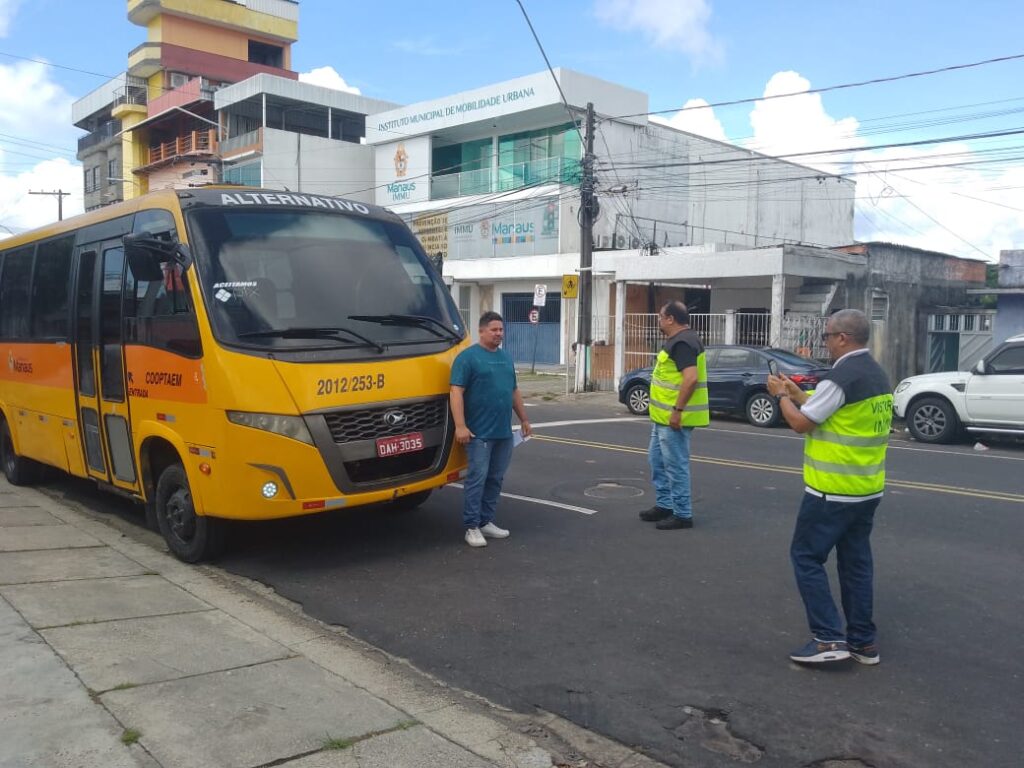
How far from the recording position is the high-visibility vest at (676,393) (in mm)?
7234

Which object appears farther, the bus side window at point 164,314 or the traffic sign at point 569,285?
the traffic sign at point 569,285

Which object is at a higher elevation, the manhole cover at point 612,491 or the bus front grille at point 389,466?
the bus front grille at point 389,466

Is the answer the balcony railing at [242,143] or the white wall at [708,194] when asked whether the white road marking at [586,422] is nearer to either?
the white wall at [708,194]

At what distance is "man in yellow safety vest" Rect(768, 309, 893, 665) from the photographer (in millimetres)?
4441

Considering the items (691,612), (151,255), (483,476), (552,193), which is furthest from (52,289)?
(552,193)

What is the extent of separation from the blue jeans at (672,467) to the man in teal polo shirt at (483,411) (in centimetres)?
134

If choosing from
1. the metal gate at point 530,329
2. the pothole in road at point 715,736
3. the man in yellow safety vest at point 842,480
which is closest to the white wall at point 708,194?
the metal gate at point 530,329

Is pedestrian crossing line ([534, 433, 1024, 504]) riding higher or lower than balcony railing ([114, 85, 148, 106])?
lower

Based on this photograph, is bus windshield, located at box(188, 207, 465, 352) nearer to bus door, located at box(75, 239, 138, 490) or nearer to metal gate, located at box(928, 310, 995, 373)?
bus door, located at box(75, 239, 138, 490)

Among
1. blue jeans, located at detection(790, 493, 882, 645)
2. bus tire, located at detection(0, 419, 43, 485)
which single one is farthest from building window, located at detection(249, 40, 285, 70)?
blue jeans, located at detection(790, 493, 882, 645)

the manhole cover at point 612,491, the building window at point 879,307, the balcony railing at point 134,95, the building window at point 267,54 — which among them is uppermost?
the building window at point 267,54

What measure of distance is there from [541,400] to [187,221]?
15.8m

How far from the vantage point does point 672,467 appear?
741 cm

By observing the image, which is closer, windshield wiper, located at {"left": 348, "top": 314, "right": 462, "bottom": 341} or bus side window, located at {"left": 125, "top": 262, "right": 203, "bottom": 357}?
bus side window, located at {"left": 125, "top": 262, "right": 203, "bottom": 357}
